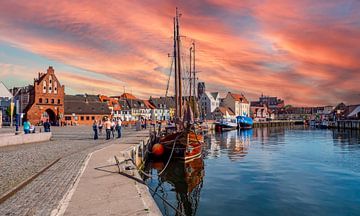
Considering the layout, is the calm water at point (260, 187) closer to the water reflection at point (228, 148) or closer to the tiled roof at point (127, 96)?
the water reflection at point (228, 148)

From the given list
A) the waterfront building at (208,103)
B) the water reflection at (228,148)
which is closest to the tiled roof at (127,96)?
the waterfront building at (208,103)

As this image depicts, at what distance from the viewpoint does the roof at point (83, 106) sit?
3960 inches

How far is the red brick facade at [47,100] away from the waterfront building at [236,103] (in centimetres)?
10012

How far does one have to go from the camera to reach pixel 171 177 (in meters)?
23.2

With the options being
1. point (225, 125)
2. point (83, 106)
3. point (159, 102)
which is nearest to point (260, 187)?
point (225, 125)

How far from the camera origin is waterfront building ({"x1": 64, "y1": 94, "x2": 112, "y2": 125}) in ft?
325

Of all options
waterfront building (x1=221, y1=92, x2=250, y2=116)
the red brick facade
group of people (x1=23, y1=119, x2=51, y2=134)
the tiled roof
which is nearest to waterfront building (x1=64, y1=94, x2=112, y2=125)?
the red brick facade

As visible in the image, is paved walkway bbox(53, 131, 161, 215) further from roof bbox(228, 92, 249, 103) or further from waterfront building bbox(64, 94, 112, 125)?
roof bbox(228, 92, 249, 103)

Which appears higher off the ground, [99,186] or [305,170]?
[99,186]

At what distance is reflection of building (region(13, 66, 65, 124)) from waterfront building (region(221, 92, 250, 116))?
328 ft

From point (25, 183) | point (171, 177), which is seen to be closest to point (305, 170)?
point (171, 177)

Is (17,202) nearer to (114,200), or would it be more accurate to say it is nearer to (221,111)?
(114,200)

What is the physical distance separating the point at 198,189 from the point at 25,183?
32.4 ft

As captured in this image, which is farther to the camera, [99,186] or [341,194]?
[341,194]
